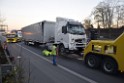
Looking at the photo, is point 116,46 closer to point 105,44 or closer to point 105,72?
point 105,44

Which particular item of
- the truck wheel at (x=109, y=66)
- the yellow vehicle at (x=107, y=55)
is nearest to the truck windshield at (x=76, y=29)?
the yellow vehicle at (x=107, y=55)

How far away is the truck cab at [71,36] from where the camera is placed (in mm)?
17094

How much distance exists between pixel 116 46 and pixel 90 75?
6.24 ft

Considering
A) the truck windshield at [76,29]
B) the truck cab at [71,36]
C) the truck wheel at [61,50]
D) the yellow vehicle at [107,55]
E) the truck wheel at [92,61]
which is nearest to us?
the yellow vehicle at [107,55]

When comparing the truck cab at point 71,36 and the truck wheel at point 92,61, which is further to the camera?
the truck cab at point 71,36

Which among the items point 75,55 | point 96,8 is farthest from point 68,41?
point 96,8

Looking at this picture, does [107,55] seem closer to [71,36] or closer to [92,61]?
[92,61]

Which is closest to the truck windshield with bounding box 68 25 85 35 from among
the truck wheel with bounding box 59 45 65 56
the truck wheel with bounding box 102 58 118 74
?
the truck wheel with bounding box 59 45 65 56

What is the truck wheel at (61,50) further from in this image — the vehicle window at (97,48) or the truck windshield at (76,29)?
the vehicle window at (97,48)

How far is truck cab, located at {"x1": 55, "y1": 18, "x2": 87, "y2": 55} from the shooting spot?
56.1 ft

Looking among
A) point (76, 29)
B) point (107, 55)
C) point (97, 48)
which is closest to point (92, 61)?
point (97, 48)

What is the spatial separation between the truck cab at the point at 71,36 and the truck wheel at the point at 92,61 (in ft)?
14.0

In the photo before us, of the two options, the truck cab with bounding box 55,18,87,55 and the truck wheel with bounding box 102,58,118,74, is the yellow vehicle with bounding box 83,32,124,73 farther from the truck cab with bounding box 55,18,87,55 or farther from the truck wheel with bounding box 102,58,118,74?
the truck cab with bounding box 55,18,87,55

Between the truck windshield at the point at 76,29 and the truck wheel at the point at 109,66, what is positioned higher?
the truck windshield at the point at 76,29
